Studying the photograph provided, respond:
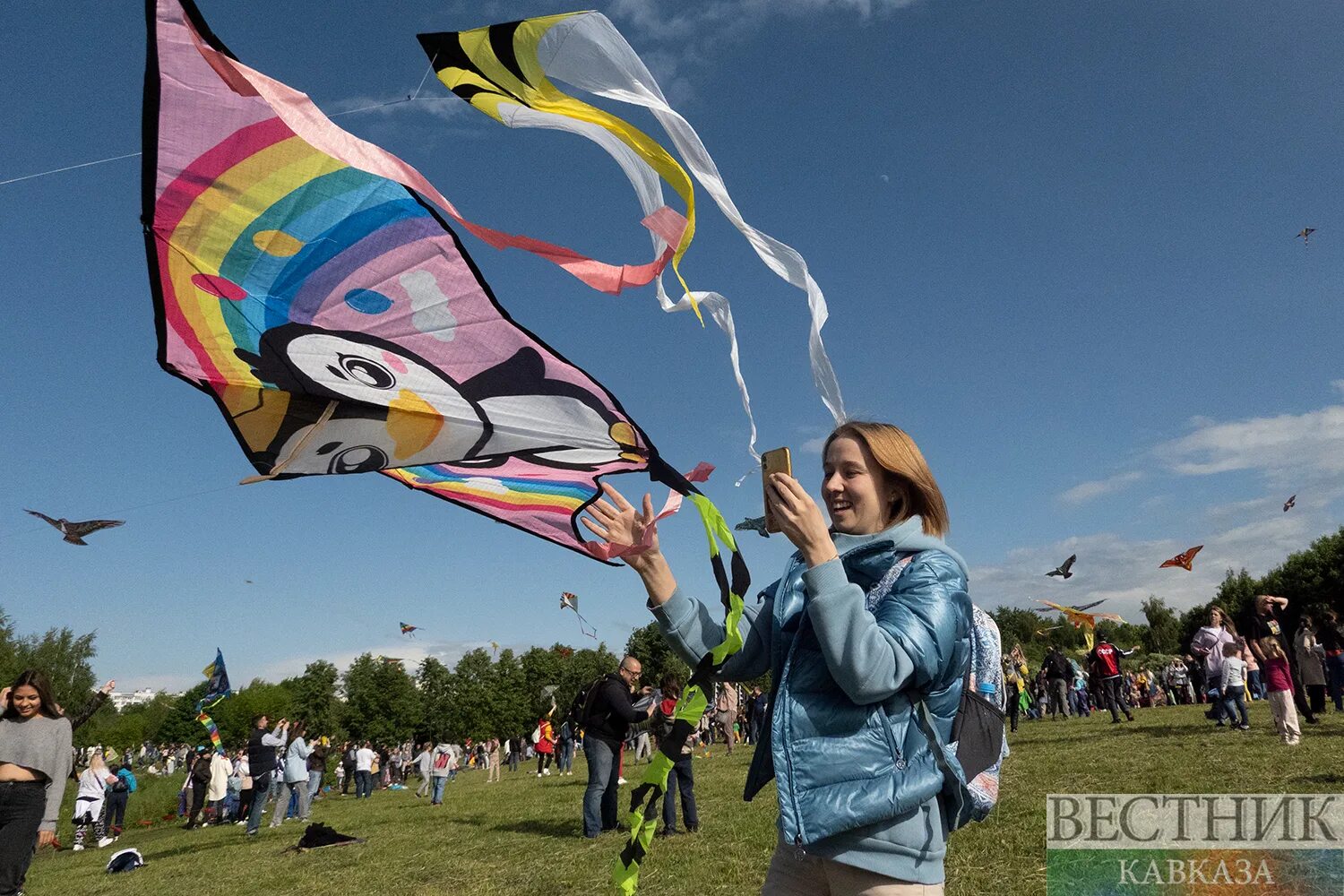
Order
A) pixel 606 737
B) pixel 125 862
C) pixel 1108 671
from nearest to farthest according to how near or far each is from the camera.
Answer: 1. pixel 606 737
2. pixel 125 862
3. pixel 1108 671

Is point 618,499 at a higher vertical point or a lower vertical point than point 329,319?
lower

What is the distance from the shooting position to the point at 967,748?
2191mm

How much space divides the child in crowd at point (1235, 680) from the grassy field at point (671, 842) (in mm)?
342

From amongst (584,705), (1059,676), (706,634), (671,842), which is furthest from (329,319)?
(1059,676)

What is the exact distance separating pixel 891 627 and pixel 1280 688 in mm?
12100

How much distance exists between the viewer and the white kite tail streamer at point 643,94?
2.60 m

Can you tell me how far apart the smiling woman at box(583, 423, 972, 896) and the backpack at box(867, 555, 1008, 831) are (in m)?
0.02

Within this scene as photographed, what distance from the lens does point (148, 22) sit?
305 cm

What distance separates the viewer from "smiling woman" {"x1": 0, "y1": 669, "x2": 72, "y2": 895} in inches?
248

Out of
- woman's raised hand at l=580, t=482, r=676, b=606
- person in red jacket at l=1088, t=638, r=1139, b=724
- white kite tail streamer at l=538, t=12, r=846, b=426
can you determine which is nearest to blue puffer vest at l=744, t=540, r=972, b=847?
woman's raised hand at l=580, t=482, r=676, b=606

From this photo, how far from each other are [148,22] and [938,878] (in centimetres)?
381

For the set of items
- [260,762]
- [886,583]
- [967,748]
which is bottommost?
[260,762]

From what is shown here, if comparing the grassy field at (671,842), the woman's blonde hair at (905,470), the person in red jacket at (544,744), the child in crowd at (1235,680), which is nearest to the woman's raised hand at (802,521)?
the woman's blonde hair at (905,470)

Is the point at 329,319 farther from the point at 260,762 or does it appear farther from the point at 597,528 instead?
the point at 260,762
